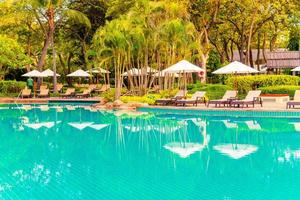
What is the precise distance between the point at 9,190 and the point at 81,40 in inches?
1268

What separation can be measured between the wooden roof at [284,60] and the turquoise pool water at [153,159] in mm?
25076

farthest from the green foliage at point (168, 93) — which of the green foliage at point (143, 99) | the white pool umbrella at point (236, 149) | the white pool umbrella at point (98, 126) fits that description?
the white pool umbrella at point (236, 149)

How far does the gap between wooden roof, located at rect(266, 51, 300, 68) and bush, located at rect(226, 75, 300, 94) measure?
681 inches

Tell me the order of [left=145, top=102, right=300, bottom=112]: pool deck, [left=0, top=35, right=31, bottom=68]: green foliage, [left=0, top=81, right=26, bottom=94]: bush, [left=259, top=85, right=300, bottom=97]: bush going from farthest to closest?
[left=0, top=81, right=26, bottom=94]: bush
[left=0, top=35, right=31, bottom=68]: green foliage
[left=259, top=85, right=300, bottom=97]: bush
[left=145, top=102, right=300, bottom=112]: pool deck

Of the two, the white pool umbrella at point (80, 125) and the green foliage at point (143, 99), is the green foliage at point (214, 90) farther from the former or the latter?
the white pool umbrella at point (80, 125)

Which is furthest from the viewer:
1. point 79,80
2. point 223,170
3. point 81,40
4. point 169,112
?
point 79,80

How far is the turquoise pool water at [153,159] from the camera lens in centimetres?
764

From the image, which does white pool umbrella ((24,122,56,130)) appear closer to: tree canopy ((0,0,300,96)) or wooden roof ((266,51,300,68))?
tree canopy ((0,0,300,96))

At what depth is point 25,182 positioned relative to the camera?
8398mm

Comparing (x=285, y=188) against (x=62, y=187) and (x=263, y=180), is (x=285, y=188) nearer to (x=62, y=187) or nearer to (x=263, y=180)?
(x=263, y=180)

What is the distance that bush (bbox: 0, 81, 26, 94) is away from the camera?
34.2m

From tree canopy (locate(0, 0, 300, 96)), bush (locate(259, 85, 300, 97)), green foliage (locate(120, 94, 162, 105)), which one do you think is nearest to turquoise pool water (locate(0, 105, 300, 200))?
bush (locate(259, 85, 300, 97))

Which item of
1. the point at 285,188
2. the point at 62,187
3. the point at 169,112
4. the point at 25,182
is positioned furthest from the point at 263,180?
the point at 169,112

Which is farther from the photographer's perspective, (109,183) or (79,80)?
(79,80)
